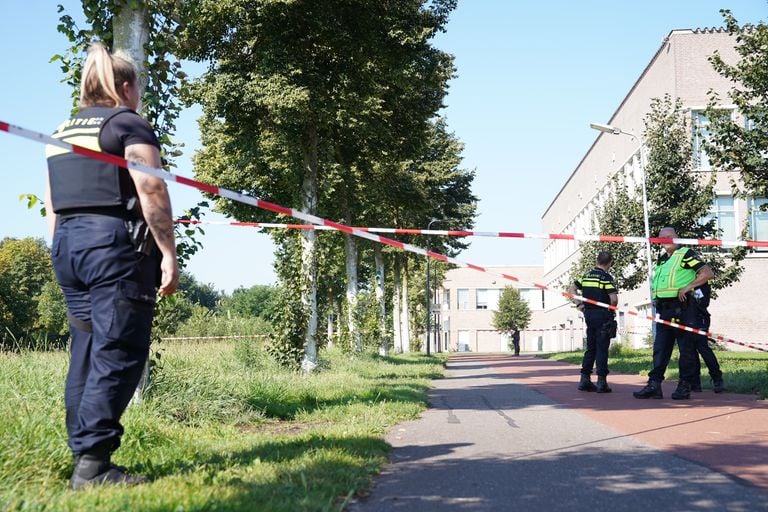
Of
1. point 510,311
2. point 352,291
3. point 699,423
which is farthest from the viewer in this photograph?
point 510,311

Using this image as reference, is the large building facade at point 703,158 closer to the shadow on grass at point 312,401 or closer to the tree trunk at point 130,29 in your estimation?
the shadow on grass at point 312,401

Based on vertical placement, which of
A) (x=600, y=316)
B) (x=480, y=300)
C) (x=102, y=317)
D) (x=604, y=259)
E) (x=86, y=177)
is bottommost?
(x=102, y=317)

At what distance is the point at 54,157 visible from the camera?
430 cm

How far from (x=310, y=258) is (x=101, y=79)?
13.2 meters

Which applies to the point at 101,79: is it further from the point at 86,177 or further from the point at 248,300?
the point at 248,300

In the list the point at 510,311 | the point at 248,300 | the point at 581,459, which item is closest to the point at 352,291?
the point at 581,459

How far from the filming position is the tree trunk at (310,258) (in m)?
17.3

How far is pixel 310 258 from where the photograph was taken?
57.5 ft

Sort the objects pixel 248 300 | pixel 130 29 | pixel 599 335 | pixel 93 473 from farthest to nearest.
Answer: pixel 248 300 < pixel 599 335 < pixel 130 29 < pixel 93 473

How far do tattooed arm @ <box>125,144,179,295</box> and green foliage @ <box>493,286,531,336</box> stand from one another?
75.0 meters

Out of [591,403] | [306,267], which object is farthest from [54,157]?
[306,267]

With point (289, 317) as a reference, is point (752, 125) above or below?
above

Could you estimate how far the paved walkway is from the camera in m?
4.34

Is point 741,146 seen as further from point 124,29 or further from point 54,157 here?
point 54,157
